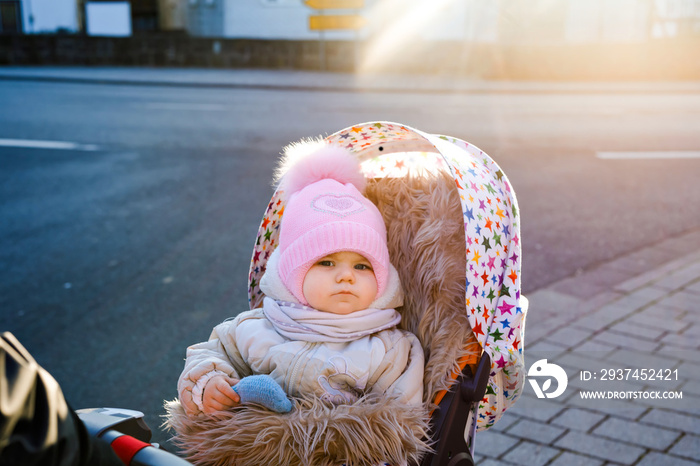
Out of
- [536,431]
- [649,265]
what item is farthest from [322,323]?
[649,265]

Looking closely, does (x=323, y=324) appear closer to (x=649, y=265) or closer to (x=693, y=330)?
(x=693, y=330)

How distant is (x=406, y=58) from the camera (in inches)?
843

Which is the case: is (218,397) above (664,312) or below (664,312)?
above

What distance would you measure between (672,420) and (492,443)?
32.5 inches

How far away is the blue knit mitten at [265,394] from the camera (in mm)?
1759

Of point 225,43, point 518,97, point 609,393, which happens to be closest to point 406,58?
point 225,43

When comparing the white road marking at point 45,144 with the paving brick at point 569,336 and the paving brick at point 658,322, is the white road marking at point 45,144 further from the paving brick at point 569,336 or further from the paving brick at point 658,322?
the paving brick at point 658,322

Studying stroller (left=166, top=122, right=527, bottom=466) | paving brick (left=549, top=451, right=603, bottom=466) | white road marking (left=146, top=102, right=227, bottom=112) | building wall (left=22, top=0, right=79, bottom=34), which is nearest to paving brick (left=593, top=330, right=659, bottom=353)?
paving brick (left=549, top=451, right=603, bottom=466)

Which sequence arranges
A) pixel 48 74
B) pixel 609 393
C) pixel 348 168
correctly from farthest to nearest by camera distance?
pixel 48 74 → pixel 609 393 → pixel 348 168

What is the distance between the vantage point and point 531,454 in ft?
9.60

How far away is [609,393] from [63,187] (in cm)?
568

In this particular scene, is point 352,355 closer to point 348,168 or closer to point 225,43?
point 348,168

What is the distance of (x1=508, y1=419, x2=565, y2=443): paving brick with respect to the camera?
9.96 ft

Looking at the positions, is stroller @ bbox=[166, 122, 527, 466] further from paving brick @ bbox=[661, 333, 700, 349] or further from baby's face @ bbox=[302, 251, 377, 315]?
paving brick @ bbox=[661, 333, 700, 349]
